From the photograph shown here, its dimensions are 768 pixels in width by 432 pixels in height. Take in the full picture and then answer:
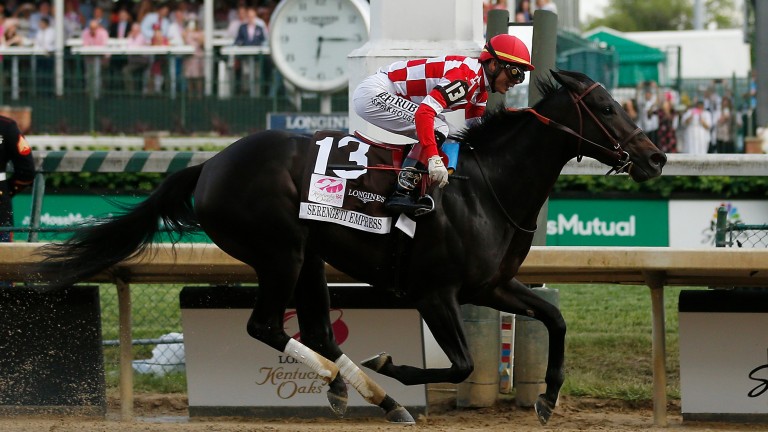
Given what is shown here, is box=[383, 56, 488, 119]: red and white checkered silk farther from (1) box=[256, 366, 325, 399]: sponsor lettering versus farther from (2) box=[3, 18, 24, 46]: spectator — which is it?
(2) box=[3, 18, 24, 46]: spectator

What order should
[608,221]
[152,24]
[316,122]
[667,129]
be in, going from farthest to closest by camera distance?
1. [152,24]
2. [667,129]
3. [316,122]
4. [608,221]

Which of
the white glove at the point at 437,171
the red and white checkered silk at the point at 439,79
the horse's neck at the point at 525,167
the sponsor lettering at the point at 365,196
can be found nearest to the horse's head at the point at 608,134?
the horse's neck at the point at 525,167

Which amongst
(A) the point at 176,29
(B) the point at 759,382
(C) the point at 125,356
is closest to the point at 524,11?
(A) the point at 176,29

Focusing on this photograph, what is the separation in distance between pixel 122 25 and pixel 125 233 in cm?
1155

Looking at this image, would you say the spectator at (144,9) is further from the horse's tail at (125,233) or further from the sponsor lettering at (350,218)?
the sponsor lettering at (350,218)

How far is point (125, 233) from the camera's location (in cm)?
633

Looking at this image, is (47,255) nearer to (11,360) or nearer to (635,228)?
(11,360)

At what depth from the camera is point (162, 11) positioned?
1745 centimetres

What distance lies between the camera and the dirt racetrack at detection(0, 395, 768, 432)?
6.67 meters

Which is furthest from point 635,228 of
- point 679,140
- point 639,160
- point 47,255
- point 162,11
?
point 162,11

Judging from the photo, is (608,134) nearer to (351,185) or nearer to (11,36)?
(351,185)

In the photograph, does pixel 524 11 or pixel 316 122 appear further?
pixel 524 11

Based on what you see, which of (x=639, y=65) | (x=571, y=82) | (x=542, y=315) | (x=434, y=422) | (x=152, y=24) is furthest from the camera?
(x=639, y=65)

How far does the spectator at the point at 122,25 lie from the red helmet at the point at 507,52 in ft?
39.9
